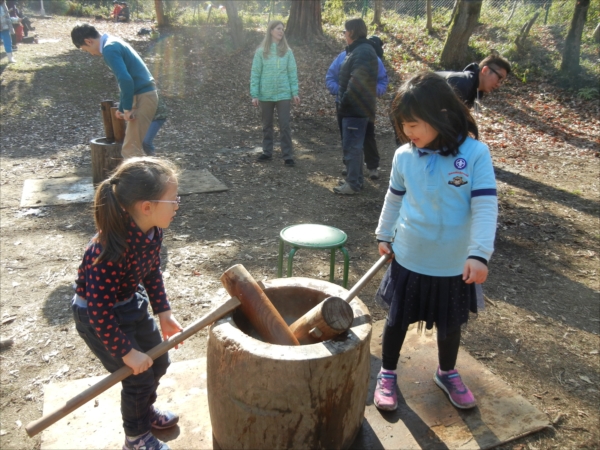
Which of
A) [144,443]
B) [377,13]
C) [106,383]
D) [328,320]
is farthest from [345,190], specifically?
[377,13]

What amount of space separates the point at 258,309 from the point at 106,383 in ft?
2.27

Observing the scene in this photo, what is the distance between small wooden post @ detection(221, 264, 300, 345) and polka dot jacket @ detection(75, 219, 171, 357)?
1.29 ft

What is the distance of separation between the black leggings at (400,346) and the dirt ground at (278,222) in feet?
1.74

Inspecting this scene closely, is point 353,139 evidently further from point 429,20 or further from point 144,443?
point 429,20

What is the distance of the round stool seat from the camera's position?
3.23 metres

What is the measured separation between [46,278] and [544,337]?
13.0 ft

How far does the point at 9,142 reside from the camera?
27.9ft

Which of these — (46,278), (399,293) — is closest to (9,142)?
(46,278)

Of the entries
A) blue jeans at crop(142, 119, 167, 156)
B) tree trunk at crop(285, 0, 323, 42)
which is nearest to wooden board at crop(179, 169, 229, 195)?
blue jeans at crop(142, 119, 167, 156)

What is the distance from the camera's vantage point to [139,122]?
5.61 m

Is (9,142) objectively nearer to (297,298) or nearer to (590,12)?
(297,298)

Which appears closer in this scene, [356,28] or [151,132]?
[356,28]

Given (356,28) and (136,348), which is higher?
(356,28)

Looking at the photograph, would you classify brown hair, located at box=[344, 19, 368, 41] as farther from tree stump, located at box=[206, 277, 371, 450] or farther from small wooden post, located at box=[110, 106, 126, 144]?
tree stump, located at box=[206, 277, 371, 450]
